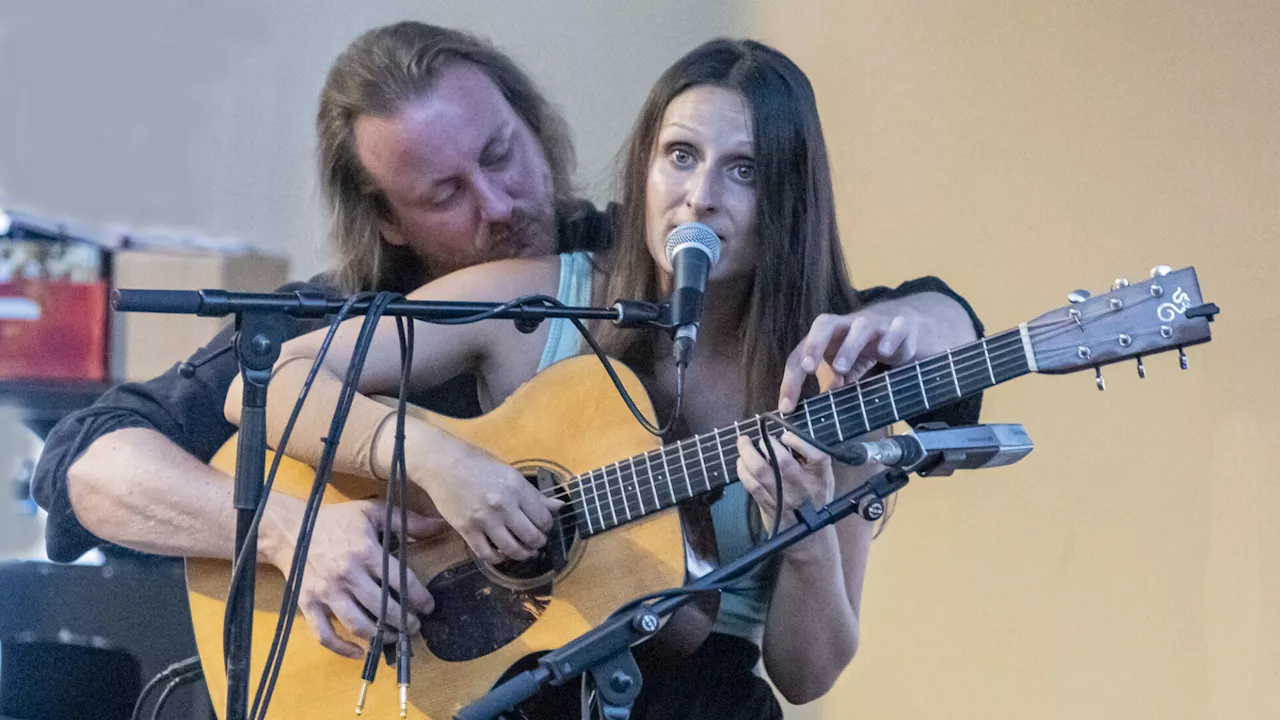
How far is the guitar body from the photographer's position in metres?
1.45

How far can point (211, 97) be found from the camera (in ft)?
6.78

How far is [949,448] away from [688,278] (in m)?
0.31

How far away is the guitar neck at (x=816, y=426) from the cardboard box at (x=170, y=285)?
2.87 feet

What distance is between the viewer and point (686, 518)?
1.48m

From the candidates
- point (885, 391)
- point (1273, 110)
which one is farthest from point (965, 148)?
point (885, 391)

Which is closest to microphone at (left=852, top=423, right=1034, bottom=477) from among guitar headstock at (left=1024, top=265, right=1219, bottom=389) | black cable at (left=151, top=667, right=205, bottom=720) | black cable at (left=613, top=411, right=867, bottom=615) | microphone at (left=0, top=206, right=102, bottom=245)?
black cable at (left=613, top=411, right=867, bottom=615)

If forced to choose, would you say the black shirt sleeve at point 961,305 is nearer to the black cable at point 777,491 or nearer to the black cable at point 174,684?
the black cable at point 777,491

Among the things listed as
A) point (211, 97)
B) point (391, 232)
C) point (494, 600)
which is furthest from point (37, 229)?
point (494, 600)

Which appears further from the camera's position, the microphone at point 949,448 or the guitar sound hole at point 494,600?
the guitar sound hole at point 494,600

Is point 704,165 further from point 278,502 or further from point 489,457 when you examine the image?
point 278,502

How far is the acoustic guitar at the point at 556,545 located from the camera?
1405 millimetres

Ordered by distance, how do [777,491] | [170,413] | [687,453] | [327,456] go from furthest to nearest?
[170,413] → [687,453] → [777,491] → [327,456]

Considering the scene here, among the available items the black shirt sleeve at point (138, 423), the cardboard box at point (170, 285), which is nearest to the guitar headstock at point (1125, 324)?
the black shirt sleeve at point (138, 423)

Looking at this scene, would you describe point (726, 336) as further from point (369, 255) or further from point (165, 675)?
point (165, 675)
